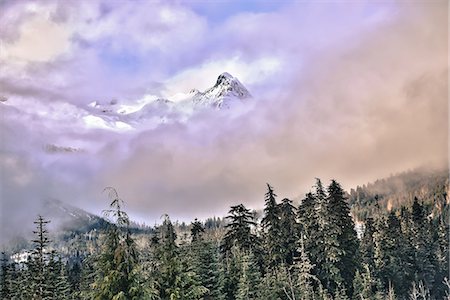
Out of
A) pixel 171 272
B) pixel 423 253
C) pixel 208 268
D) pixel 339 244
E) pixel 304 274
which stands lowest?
pixel 304 274

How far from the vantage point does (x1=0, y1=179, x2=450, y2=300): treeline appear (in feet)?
79.4

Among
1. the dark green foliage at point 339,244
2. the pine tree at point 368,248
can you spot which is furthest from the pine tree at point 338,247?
the pine tree at point 368,248

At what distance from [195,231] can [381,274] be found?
26439 mm

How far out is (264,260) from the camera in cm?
6112

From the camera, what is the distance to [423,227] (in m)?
85.8

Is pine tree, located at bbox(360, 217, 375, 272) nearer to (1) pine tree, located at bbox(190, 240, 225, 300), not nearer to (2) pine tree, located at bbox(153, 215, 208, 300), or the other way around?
(1) pine tree, located at bbox(190, 240, 225, 300)

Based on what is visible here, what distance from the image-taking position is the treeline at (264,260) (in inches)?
952

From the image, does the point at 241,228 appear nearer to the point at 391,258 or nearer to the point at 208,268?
the point at 208,268

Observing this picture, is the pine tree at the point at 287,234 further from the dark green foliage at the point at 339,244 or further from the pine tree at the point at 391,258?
the pine tree at the point at 391,258

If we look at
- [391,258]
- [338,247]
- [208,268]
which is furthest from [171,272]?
[391,258]

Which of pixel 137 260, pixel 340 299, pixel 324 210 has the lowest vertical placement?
pixel 340 299

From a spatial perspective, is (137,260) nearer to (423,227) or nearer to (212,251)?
(212,251)

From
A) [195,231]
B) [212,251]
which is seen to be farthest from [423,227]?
[212,251]

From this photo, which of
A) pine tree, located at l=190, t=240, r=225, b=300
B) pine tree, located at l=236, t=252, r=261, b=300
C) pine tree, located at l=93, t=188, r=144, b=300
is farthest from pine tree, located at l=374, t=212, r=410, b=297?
pine tree, located at l=93, t=188, r=144, b=300
